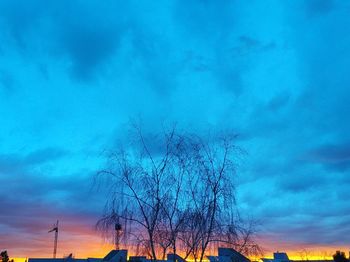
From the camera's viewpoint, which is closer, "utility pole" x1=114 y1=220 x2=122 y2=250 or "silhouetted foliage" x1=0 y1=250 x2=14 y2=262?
"utility pole" x1=114 y1=220 x2=122 y2=250

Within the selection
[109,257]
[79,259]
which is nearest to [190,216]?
[109,257]

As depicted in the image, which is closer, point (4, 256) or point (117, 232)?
point (117, 232)

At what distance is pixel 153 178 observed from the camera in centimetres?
1900

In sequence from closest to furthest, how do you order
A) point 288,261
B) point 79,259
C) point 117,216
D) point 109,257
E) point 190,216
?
point 117,216, point 190,216, point 109,257, point 288,261, point 79,259

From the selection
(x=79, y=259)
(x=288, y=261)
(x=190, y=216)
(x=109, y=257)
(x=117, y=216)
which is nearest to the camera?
(x=117, y=216)

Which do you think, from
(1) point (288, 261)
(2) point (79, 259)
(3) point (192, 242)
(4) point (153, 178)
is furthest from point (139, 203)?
(2) point (79, 259)

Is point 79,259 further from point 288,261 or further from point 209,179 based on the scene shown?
point 209,179

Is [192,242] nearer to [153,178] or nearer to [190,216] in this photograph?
[190,216]

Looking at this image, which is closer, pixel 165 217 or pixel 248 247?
pixel 165 217

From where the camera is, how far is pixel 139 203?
1850cm

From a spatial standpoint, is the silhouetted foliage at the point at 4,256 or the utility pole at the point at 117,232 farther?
the silhouetted foliage at the point at 4,256

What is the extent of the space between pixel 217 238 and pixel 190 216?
146 cm

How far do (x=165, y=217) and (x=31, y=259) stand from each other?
243 ft

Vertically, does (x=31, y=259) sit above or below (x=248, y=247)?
above
